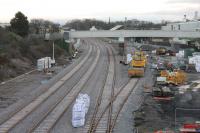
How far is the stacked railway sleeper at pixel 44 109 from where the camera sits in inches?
1044

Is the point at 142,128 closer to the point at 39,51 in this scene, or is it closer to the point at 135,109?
the point at 135,109

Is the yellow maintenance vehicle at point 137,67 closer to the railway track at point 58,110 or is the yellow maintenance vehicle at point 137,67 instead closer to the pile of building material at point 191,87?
the railway track at point 58,110

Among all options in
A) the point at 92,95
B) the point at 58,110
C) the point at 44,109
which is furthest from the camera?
the point at 92,95

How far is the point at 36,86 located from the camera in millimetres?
43812

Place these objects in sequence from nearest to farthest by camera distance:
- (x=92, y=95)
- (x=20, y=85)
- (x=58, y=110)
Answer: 1. (x=58, y=110)
2. (x=92, y=95)
3. (x=20, y=85)

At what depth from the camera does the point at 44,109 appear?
3200cm

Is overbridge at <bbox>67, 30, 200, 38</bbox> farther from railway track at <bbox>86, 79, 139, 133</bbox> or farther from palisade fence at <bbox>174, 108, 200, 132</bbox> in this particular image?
palisade fence at <bbox>174, 108, 200, 132</bbox>

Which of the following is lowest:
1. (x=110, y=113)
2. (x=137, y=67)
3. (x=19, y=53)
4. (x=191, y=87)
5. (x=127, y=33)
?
(x=191, y=87)

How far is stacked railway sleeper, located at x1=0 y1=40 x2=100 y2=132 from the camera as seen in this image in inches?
1044

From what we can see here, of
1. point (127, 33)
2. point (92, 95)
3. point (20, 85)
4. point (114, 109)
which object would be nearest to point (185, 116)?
point (114, 109)

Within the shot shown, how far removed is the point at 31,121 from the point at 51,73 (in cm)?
2699

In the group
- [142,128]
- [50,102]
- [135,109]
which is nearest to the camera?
[142,128]

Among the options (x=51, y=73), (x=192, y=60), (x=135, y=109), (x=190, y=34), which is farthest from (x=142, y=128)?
(x=190, y=34)

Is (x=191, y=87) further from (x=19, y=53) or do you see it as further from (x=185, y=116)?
(x=19, y=53)
